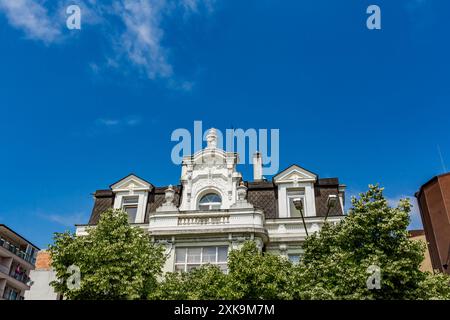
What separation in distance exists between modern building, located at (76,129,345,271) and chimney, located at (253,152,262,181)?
341 cm

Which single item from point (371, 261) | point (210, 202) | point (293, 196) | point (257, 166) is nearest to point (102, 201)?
point (210, 202)

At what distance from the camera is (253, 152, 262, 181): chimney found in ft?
94.2

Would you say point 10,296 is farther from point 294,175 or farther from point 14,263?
point 294,175

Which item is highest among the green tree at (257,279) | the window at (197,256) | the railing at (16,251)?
the railing at (16,251)

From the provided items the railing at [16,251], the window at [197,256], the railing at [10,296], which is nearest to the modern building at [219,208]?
the window at [197,256]

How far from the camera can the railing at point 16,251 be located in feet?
168

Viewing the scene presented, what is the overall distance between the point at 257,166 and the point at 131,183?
8705 millimetres

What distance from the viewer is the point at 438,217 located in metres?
25.6

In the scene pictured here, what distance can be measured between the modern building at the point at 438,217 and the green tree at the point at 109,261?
1666 cm

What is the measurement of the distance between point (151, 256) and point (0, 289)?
1580 inches

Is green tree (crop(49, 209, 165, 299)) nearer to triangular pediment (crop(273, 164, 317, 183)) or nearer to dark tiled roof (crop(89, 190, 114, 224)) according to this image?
dark tiled roof (crop(89, 190, 114, 224))

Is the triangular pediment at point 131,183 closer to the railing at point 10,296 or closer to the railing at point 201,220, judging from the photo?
the railing at point 201,220

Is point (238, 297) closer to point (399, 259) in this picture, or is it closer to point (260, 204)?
point (399, 259)

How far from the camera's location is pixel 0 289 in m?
49.6
